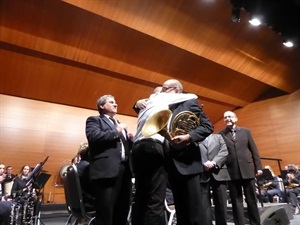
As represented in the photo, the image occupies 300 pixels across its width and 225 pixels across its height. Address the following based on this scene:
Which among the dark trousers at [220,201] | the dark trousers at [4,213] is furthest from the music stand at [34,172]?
the dark trousers at [220,201]

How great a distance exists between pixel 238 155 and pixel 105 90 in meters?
5.69

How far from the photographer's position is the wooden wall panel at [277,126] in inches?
371

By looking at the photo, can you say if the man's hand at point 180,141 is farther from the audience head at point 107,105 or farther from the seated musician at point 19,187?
the seated musician at point 19,187

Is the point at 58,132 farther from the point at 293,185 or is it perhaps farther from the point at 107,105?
the point at 293,185

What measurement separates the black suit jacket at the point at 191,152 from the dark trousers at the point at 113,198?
66cm

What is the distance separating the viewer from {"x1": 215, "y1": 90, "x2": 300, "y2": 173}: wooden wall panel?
9430 millimetres

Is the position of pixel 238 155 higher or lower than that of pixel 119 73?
lower

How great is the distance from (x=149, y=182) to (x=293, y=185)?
628 centimetres

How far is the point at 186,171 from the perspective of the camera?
1879 mm

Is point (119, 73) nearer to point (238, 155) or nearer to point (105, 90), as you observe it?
point (105, 90)

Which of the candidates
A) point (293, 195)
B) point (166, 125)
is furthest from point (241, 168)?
point (293, 195)

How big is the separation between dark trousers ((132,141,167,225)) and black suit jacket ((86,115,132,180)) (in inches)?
14.8

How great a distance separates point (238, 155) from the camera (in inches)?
135

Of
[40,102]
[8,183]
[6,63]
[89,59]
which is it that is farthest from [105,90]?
[8,183]
